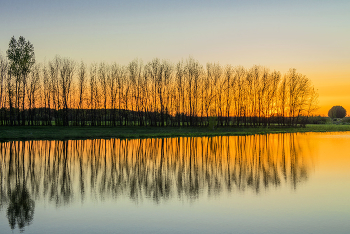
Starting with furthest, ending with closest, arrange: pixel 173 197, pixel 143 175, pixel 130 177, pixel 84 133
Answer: pixel 84 133 → pixel 143 175 → pixel 130 177 → pixel 173 197

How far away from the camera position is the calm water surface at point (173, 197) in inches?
374

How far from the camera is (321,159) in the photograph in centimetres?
2422

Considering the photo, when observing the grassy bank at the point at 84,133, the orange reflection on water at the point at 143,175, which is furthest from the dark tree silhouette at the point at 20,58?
the orange reflection on water at the point at 143,175

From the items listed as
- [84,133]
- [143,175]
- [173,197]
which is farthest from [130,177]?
[84,133]

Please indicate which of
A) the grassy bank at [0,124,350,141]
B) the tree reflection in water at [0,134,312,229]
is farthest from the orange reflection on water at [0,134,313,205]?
the grassy bank at [0,124,350,141]

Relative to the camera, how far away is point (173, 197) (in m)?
12.6

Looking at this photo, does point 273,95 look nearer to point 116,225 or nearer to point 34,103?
point 34,103

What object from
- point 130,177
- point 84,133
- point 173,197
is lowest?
point 173,197

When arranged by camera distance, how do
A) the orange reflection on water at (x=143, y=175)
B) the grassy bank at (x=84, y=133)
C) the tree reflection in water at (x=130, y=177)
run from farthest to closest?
the grassy bank at (x=84, y=133), the orange reflection on water at (x=143, y=175), the tree reflection in water at (x=130, y=177)

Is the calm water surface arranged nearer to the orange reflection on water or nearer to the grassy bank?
the orange reflection on water

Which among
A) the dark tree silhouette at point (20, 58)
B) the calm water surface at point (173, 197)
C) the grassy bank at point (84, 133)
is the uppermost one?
the dark tree silhouette at point (20, 58)

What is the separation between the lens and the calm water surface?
949 centimetres

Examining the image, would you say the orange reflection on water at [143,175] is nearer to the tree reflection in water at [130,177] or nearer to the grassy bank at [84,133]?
the tree reflection in water at [130,177]

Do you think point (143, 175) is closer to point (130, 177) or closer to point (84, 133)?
point (130, 177)
